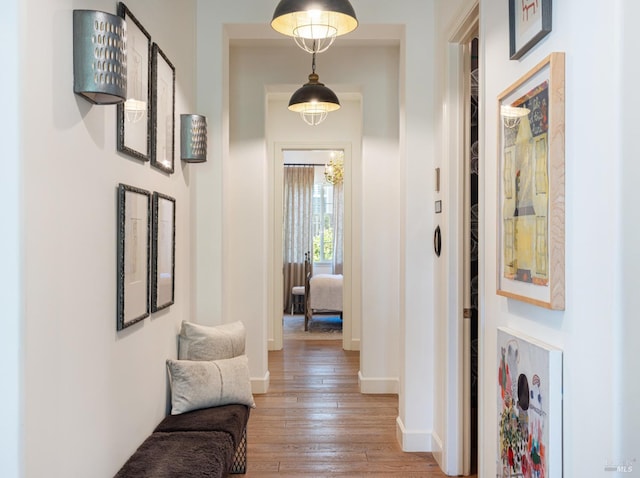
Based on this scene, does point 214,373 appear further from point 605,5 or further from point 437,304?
point 605,5

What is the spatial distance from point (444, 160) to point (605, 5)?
1.81 m

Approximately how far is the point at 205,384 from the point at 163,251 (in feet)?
2.43

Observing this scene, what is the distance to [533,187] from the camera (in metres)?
1.72

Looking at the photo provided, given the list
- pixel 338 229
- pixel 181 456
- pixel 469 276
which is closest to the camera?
pixel 181 456

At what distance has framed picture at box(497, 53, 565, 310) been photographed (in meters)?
1.56

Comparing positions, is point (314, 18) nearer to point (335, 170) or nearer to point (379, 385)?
point (379, 385)

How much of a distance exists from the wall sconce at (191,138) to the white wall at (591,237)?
1.98 metres

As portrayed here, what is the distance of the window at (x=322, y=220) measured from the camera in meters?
10.2

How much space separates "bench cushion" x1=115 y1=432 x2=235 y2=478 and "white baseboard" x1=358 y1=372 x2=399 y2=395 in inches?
96.1

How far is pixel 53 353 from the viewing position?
156 cm

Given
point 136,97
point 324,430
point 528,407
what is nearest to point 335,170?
point 324,430

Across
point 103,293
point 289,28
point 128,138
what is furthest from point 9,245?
point 289,28

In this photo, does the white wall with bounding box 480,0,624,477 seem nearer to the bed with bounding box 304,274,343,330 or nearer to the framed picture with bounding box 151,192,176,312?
the framed picture with bounding box 151,192,176,312

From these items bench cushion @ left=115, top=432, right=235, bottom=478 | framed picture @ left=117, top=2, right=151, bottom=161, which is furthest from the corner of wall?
framed picture @ left=117, top=2, right=151, bottom=161
